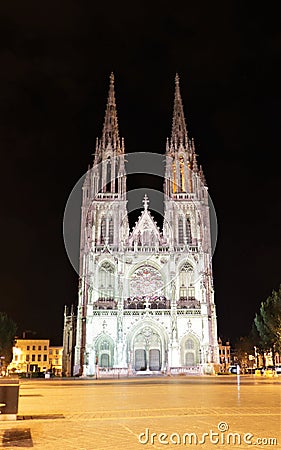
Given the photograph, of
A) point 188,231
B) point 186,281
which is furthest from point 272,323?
point 188,231

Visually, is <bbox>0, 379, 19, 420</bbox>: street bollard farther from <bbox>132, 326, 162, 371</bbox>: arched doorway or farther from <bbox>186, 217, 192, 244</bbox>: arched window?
<bbox>186, 217, 192, 244</bbox>: arched window

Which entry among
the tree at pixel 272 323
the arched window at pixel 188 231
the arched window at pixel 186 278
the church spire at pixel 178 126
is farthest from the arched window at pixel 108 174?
the tree at pixel 272 323

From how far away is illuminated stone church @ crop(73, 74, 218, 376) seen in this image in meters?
55.2

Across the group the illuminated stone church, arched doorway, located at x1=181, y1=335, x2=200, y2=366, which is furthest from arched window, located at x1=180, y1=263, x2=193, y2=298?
arched doorway, located at x1=181, y1=335, x2=200, y2=366

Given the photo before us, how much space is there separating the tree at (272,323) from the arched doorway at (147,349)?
41.8 ft

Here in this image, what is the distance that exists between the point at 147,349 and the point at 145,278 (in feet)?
28.6

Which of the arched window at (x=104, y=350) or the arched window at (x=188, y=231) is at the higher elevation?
the arched window at (x=188, y=231)

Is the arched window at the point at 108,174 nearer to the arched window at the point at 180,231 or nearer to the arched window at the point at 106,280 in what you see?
the arched window at the point at 180,231

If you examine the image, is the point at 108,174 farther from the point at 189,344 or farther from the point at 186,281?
the point at 189,344

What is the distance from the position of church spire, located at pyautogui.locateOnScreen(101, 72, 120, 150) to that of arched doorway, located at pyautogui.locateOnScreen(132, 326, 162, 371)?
26.4 metres

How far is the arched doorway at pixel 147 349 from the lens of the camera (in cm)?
5609

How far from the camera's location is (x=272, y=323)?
51.4 metres

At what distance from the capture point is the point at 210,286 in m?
57.4

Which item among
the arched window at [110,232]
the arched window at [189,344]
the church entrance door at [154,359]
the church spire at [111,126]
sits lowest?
the church entrance door at [154,359]
